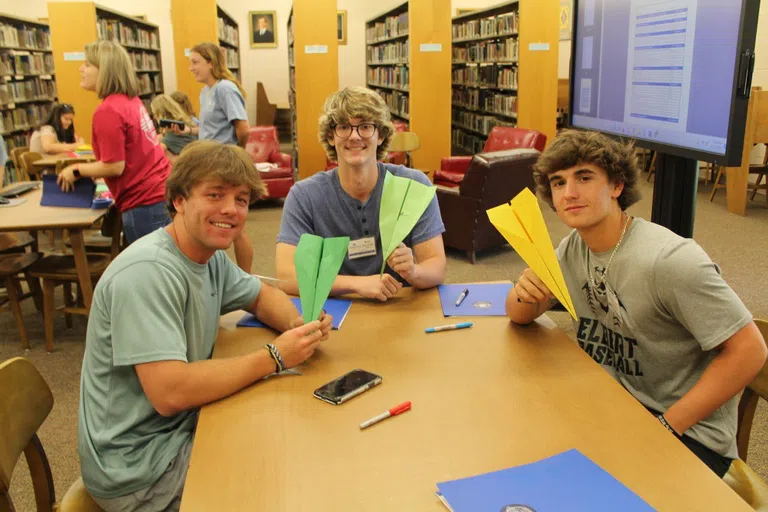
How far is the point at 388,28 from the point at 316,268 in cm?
923

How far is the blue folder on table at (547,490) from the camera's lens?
99 cm

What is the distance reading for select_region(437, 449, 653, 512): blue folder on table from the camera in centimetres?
99

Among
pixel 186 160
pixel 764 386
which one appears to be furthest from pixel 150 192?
pixel 764 386

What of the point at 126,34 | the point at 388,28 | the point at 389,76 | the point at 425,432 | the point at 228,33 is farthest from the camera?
the point at 228,33

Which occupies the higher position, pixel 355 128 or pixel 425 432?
pixel 355 128

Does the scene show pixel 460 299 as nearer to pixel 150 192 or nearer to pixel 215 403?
pixel 215 403

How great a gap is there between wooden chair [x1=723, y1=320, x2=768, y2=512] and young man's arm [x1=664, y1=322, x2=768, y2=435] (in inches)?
5.9

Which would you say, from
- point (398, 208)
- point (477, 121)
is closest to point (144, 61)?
point (477, 121)

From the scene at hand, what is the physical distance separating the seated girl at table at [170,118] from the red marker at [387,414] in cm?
456

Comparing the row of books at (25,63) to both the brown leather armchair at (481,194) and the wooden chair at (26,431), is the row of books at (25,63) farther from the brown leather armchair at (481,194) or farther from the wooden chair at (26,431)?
the wooden chair at (26,431)

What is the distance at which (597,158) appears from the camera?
163cm

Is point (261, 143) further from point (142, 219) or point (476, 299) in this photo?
point (476, 299)

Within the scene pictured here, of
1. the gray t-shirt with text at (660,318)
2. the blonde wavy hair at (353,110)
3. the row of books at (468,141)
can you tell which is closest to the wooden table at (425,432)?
the gray t-shirt with text at (660,318)

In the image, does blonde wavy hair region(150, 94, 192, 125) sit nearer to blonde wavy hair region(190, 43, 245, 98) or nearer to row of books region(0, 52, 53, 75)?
blonde wavy hair region(190, 43, 245, 98)
